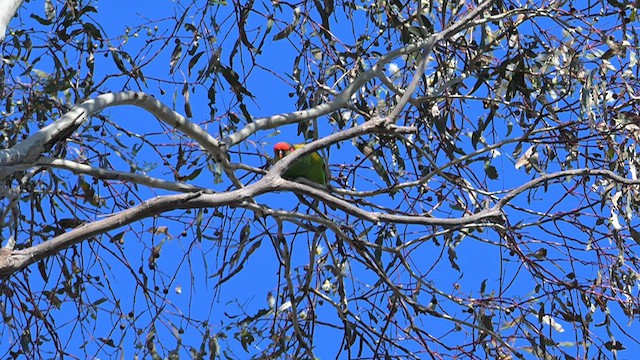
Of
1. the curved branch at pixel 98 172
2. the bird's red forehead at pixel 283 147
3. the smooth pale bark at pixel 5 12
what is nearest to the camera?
the smooth pale bark at pixel 5 12

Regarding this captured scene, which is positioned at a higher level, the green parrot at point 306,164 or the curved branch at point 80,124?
the green parrot at point 306,164

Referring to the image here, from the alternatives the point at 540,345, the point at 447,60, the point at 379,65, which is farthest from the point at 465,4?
the point at 540,345

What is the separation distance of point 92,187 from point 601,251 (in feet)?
7.62

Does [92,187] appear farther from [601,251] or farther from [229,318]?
[601,251]

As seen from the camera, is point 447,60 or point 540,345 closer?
point 540,345

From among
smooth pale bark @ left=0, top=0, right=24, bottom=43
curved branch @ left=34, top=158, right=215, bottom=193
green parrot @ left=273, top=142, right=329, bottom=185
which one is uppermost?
green parrot @ left=273, top=142, right=329, bottom=185

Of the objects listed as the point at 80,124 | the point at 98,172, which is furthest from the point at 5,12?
the point at 98,172

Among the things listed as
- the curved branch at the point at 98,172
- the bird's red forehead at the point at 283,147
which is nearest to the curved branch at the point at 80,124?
the curved branch at the point at 98,172

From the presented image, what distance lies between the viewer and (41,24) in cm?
455

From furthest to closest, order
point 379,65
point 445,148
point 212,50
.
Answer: point 445,148 → point 212,50 → point 379,65

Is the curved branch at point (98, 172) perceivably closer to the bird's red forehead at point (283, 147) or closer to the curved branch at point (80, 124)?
the curved branch at point (80, 124)

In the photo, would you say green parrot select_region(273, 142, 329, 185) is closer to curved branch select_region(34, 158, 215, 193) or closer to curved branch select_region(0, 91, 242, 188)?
curved branch select_region(0, 91, 242, 188)

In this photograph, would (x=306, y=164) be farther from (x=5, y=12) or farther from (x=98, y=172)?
(x=5, y=12)

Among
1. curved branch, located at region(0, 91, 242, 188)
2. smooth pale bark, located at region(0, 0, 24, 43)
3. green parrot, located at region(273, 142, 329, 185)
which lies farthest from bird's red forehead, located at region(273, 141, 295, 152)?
smooth pale bark, located at region(0, 0, 24, 43)
